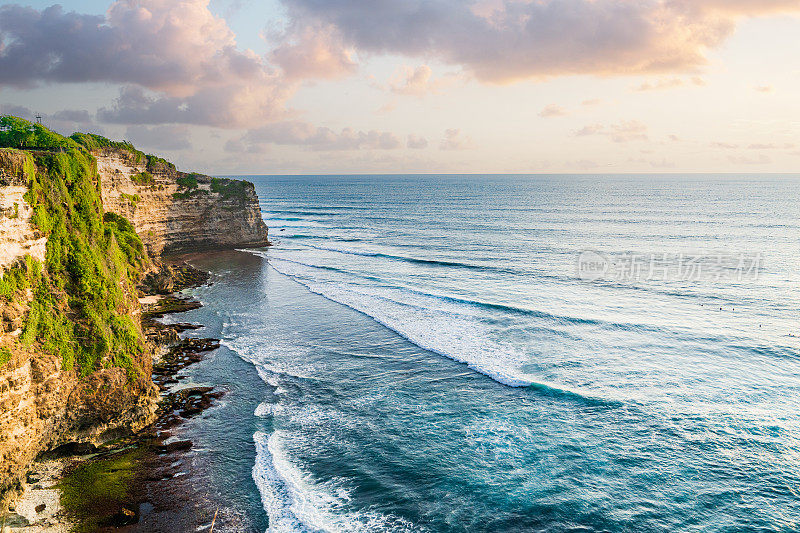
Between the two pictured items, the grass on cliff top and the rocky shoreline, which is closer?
the rocky shoreline

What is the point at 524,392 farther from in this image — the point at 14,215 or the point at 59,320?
the point at 14,215

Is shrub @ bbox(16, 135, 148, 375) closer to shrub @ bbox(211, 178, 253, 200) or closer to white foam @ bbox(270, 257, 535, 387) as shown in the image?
white foam @ bbox(270, 257, 535, 387)

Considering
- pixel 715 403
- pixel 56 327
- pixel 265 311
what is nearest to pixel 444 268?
pixel 265 311

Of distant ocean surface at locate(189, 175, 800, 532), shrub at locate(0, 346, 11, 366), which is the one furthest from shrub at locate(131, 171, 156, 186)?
shrub at locate(0, 346, 11, 366)

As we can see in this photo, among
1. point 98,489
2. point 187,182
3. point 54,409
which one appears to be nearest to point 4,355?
point 54,409

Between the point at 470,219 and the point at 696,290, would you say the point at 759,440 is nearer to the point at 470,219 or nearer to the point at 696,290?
the point at 696,290

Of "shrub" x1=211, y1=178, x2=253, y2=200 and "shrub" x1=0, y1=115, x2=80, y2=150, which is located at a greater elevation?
"shrub" x1=0, y1=115, x2=80, y2=150
